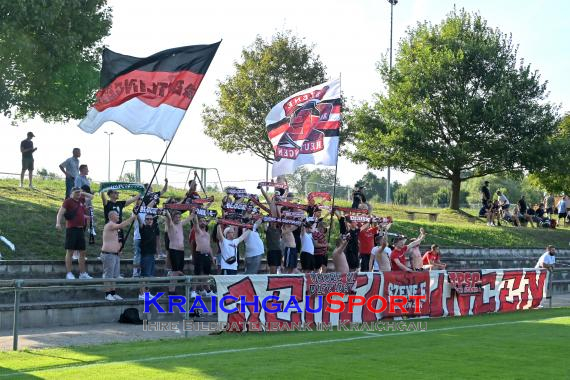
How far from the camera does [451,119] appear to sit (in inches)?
1549

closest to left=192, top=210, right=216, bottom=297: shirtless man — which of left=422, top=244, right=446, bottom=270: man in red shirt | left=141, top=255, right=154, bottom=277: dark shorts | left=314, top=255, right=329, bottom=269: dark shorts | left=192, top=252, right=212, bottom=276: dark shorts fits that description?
left=192, top=252, right=212, bottom=276: dark shorts

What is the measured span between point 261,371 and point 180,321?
486 cm

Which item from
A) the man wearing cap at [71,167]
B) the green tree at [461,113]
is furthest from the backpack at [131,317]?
the green tree at [461,113]

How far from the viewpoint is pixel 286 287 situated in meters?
15.7

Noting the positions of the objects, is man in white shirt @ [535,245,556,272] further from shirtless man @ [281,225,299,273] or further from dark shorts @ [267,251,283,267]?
dark shorts @ [267,251,283,267]

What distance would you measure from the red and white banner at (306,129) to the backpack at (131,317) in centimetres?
544

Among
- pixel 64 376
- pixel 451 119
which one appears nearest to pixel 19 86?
pixel 64 376

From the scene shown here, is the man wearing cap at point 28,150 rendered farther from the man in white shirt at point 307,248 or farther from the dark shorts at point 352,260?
the dark shorts at point 352,260

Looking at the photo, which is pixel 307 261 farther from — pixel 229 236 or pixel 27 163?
pixel 27 163

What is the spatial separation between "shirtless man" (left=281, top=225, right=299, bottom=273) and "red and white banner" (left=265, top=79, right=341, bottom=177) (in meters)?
1.64

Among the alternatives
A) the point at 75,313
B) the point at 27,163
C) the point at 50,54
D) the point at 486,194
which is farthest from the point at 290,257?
the point at 486,194

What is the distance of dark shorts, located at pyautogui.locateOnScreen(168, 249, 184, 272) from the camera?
56.7 feet

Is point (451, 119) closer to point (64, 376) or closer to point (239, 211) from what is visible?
point (239, 211)

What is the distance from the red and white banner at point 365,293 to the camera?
49.4 ft
